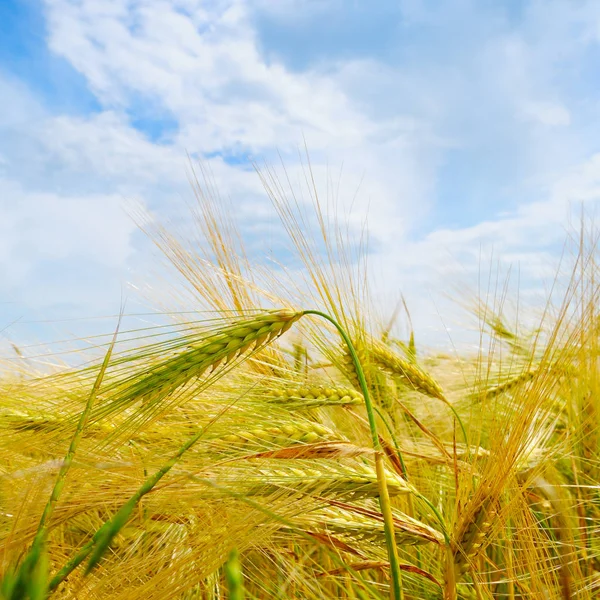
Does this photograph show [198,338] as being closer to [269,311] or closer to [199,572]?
[269,311]

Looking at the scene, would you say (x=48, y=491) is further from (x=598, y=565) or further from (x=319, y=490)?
(x=598, y=565)

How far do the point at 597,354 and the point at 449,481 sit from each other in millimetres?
601

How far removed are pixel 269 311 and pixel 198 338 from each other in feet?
0.41

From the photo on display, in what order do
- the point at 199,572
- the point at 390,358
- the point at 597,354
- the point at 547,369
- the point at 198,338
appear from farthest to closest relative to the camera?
the point at 597,354, the point at 390,358, the point at 547,369, the point at 198,338, the point at 199,572

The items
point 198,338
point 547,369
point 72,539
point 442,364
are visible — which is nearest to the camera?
point 198,338

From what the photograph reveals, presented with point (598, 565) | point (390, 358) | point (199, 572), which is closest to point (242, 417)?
point (199, 572)

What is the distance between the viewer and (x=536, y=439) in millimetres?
1378

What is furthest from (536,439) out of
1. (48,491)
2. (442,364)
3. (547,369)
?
(442,364)

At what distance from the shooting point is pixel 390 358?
60.5 inches

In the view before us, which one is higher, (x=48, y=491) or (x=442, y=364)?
(x=442, y=364)

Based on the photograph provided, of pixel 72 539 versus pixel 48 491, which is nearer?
pixel 48 491

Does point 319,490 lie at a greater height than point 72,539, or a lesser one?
greater

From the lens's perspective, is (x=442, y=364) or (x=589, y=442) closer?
(x=589, y=442)

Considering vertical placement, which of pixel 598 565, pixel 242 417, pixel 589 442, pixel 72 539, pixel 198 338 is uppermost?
pixel 198 338
